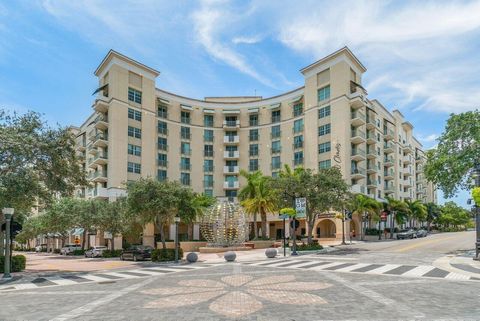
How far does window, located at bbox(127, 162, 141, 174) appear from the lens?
5819 centimetres

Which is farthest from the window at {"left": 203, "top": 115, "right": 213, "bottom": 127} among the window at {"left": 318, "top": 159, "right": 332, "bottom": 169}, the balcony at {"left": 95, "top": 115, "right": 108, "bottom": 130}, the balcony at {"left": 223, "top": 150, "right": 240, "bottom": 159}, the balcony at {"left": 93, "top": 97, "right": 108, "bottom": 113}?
the window at {"left": 318, "top": 159, "right": 332, "bottom": 169}

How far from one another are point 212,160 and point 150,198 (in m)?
39.7

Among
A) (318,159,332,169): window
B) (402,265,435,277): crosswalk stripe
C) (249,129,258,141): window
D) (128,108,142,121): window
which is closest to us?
(402,265,435,277): crosswalk stripe

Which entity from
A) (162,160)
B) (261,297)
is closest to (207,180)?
(162,160)

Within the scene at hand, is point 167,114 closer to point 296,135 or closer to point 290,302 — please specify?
point 296,135

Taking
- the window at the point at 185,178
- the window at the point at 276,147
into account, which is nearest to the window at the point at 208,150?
the window at the point at 185,178

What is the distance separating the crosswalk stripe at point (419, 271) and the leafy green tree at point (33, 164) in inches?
740

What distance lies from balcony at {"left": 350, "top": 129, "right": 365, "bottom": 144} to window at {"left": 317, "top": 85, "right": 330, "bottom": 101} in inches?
253

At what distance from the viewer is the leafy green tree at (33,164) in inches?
882

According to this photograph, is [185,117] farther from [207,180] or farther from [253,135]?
[253,135]

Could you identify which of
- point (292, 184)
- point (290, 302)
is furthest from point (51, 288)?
point (292, 184)

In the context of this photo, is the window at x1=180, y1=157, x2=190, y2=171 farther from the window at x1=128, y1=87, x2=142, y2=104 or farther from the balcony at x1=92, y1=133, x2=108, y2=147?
the balcony at x1=92, y1=133, x2=108, y2=147

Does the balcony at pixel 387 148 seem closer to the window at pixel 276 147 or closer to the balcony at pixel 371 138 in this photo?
the balcony at pixel 371 138

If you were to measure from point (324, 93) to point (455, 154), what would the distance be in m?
31.2
